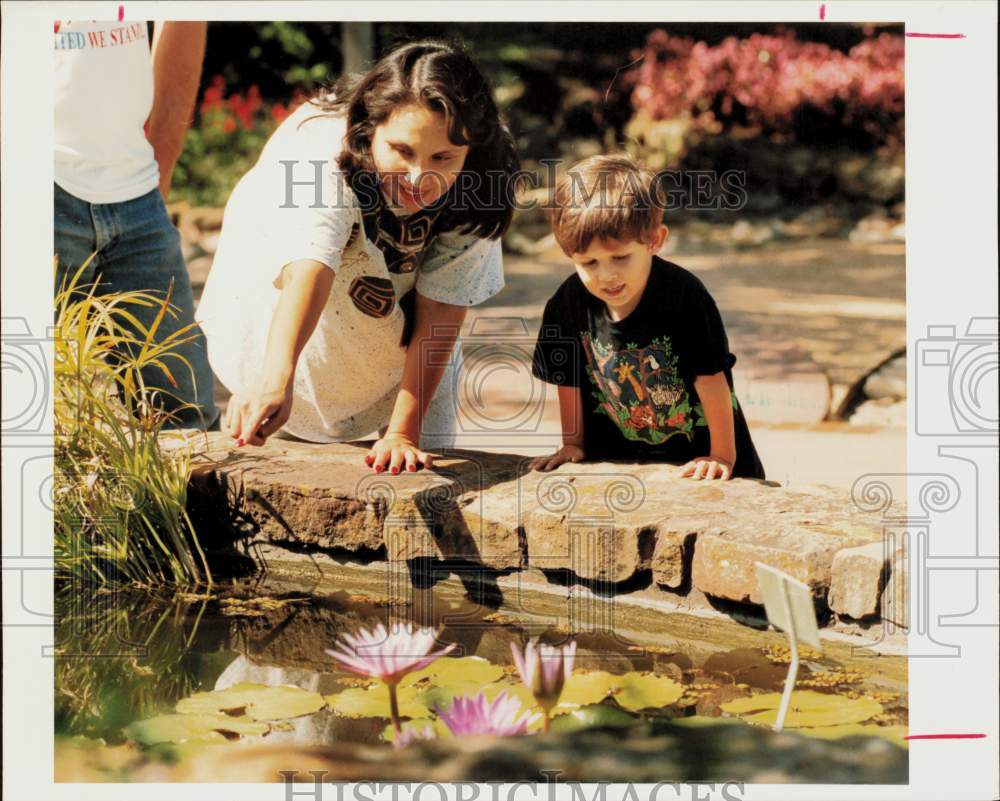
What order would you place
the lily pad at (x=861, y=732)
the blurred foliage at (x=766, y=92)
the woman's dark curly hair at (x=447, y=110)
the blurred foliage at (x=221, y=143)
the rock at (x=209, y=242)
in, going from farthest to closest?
the rock at (x=209, y=242) < the blurred foliage at (x=221, y=143) < the blurred foliage at (x=766, y=92) < the woman's dark curly hair at (x=447, y=110) < the lily pad at (x=861, y=732)

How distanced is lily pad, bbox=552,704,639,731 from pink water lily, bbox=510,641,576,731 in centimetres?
3

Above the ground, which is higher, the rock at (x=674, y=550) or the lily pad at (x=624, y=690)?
the rock at (x=674, y=550)

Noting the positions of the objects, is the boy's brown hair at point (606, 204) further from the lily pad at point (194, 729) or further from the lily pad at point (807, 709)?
the lily pad at point (194, 729)

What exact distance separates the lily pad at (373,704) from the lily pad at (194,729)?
122mm

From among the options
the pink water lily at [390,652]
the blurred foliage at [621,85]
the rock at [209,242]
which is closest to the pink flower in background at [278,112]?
the blurred foliage at [621,85]

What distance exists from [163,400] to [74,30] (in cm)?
69

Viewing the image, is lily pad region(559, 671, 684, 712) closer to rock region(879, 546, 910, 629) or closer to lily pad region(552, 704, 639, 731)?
lily pad region(552, 704, 639, 731)

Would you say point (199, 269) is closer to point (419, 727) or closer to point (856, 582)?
point (419, 727)

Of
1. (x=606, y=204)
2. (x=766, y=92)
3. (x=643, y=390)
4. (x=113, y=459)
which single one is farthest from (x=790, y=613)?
(x=113, y=459)

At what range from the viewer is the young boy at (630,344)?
2.37 m

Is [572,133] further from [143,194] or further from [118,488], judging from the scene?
[118,488]

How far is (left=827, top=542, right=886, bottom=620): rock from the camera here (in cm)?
219

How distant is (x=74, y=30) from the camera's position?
2379 mm

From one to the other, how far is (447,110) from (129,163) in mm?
636
